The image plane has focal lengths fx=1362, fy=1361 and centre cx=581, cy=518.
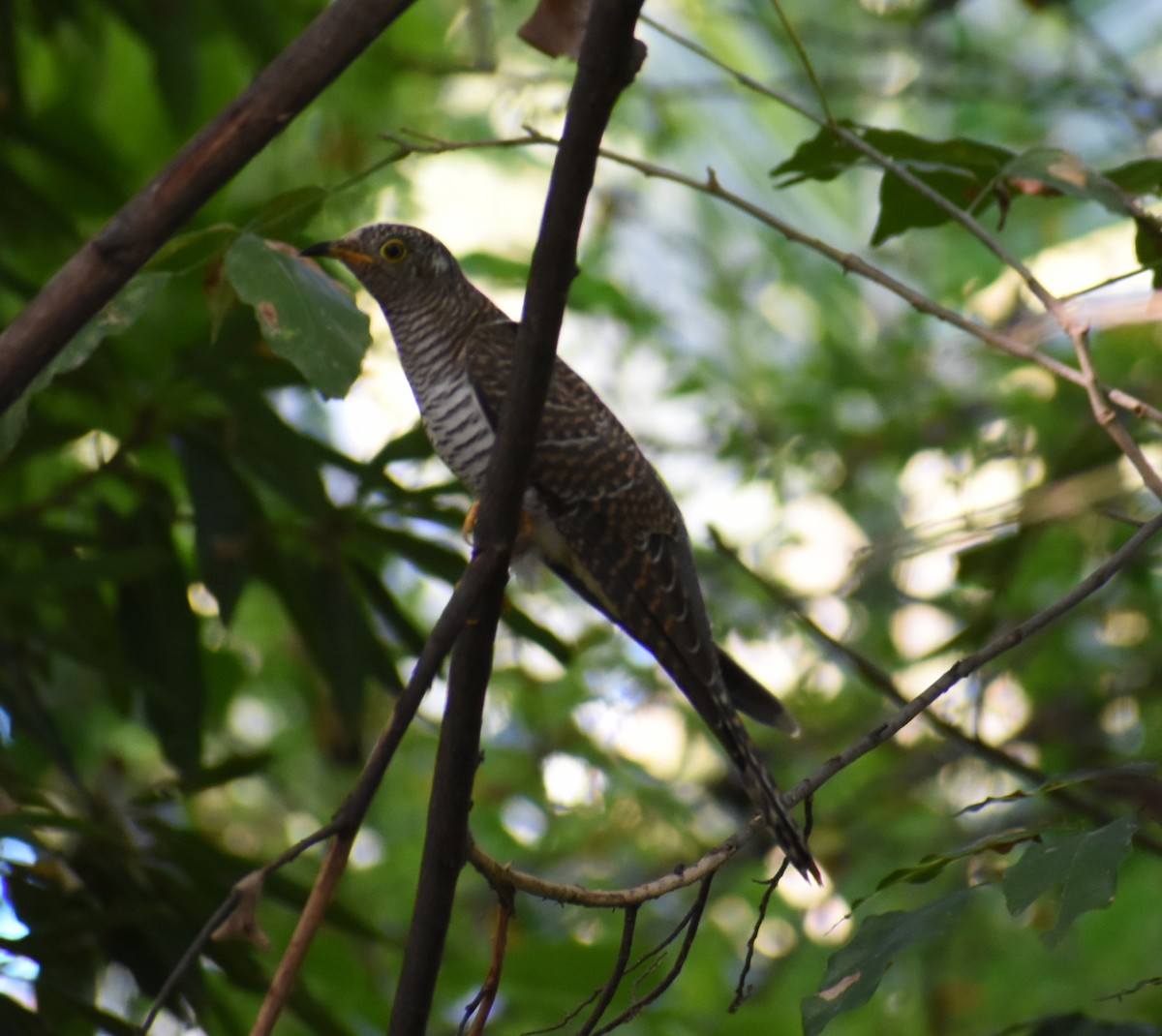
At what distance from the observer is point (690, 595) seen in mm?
2264

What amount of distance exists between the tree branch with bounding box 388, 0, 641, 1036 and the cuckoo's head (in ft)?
4.08

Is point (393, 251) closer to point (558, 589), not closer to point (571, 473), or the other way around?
point (571, 473)

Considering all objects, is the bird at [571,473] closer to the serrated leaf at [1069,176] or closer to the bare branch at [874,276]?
the bare branch at [874,276]

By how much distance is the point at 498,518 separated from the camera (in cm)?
126

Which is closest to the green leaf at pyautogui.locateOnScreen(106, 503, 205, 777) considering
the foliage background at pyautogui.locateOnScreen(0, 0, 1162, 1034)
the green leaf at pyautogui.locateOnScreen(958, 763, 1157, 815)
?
the foliage background at pyautogui.locateOnScreen(0, 0, 1162, 1034)

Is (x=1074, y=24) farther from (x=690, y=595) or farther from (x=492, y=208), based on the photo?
(x=492, y=208)

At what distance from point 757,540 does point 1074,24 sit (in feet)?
5.38

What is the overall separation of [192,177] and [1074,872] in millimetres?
941

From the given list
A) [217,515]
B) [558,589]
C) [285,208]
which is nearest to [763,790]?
[285,208]

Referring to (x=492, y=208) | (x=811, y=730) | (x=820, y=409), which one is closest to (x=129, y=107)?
(x=492, y=208)

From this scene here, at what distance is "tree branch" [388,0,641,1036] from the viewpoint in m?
1.12

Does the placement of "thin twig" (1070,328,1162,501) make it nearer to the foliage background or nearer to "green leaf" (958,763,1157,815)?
the foliage background

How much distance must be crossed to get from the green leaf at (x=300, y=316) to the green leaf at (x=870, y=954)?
725 millimetres

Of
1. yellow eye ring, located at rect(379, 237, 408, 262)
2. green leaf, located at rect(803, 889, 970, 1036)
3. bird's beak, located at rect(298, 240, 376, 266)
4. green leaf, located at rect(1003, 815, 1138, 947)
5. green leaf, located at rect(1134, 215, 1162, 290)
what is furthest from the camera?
yellow eye ring, located at rect(379, 237, 408, 262)
